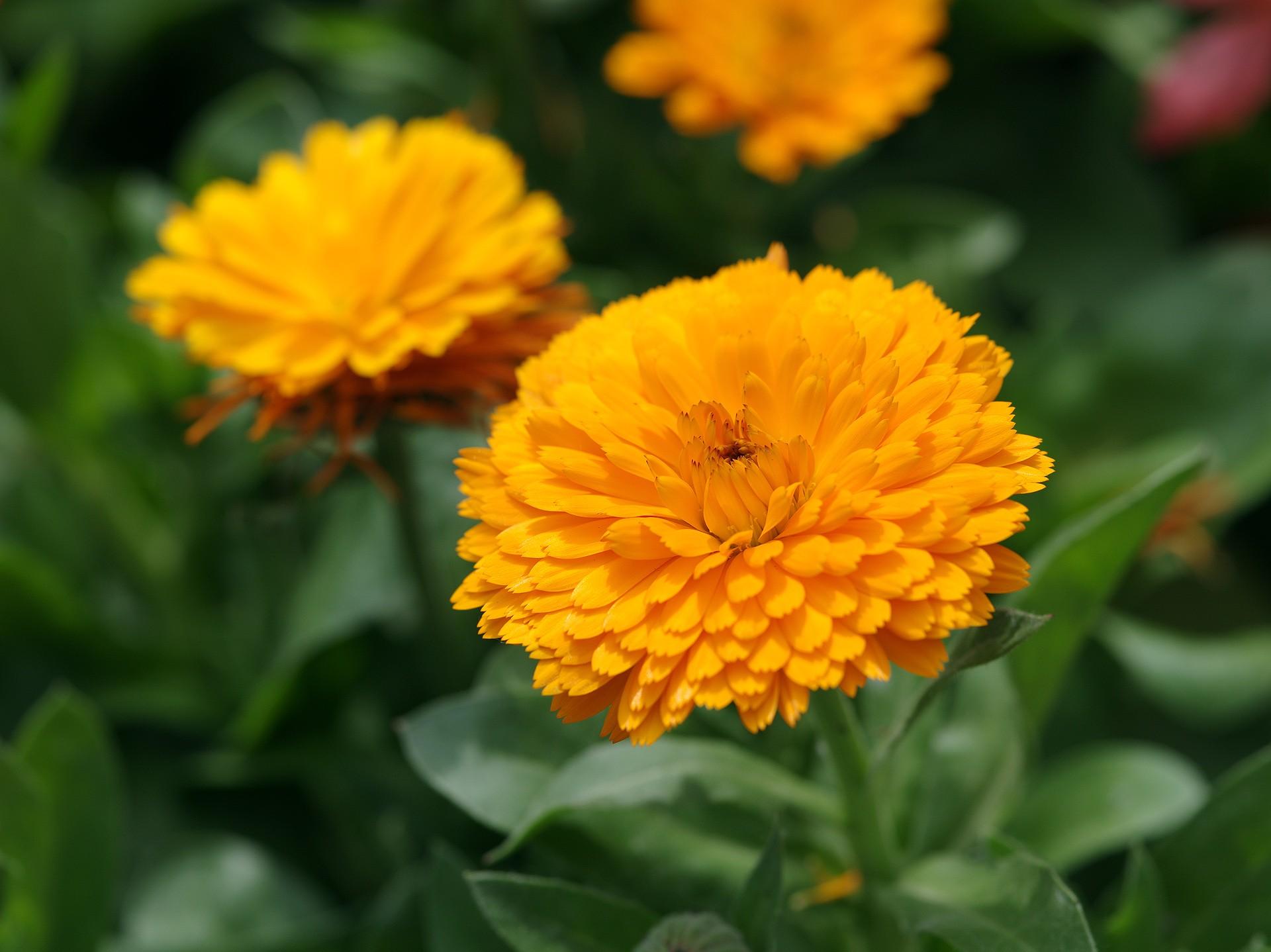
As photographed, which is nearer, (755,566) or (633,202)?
(755,566)

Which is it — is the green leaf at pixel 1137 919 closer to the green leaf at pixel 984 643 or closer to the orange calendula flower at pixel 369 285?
the green leaf at pixel 984 643

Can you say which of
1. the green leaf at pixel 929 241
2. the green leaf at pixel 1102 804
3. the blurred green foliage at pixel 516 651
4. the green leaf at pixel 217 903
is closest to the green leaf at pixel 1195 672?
the blurred green foliage at pixel 516 651

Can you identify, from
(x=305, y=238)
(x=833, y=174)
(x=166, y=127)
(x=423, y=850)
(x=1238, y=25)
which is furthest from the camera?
(x=166, y=127)

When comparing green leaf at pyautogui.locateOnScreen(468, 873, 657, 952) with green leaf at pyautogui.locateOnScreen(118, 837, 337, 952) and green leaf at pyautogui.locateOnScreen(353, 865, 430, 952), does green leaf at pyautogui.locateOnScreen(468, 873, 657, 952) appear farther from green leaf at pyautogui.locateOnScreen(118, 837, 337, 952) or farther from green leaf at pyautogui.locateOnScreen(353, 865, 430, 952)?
green leaf at pyautogui.locateOnScreen(118, 837, 337, 952)

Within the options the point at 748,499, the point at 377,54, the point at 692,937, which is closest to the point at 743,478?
the point at 748,499

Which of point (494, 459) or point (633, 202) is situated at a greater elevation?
point (494, 459)

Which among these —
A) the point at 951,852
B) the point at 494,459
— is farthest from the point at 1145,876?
the point at 494,459

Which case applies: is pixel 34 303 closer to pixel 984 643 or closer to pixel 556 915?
pixel 556 915

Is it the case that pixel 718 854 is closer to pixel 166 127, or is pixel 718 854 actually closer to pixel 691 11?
pixel 691 11
